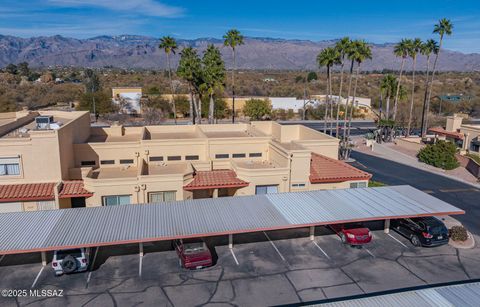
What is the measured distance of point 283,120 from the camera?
99.4 meters

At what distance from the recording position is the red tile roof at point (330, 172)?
33.5 meters

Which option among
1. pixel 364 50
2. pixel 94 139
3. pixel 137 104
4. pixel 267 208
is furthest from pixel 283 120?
pixel 267 208

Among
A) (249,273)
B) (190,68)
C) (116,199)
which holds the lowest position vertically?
(249,273)

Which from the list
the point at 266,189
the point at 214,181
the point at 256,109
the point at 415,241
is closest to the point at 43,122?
the point at 214,181

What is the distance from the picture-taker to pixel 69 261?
22.3 meters

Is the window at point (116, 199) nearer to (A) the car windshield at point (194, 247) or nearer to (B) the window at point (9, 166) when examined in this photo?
(B) the window at point (9, 166)

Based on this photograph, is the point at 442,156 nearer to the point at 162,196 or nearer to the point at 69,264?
the point at 162,196

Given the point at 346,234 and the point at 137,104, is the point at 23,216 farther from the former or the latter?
the point at 137,104

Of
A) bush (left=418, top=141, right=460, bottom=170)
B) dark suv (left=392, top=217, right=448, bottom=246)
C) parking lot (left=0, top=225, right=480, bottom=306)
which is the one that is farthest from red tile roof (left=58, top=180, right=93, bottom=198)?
bush (left=418, top=141, right=460, bottom=170)

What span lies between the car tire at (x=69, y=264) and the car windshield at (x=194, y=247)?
6.47 metres

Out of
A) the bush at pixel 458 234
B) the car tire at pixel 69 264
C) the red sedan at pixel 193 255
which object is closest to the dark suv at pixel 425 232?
the bush at pixel 458 234

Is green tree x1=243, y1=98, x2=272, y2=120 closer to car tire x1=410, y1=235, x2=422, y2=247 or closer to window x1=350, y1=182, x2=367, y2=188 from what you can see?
window x1=350, y1=182, x2=367, y2=188

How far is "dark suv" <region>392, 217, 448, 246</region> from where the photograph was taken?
2639 centimetres

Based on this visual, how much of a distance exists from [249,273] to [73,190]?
1551 centimetres
